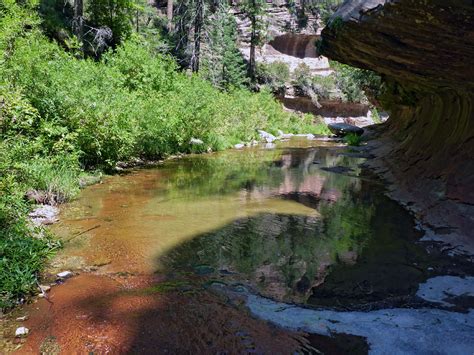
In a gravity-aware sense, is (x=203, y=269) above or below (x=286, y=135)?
above

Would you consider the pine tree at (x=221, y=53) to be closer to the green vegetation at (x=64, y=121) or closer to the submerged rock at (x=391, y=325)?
the green vegetation at (x=64, y=121)

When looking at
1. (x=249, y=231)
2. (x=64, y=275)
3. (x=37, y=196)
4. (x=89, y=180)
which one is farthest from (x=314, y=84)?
(x=64, y=275)

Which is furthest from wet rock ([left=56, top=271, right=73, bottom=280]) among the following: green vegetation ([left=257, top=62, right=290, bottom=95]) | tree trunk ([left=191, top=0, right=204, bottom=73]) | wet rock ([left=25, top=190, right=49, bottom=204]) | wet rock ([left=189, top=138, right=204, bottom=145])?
green vegetation ([left=257, top=62, right=290, bottom=95])

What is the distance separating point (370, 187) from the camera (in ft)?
37.0

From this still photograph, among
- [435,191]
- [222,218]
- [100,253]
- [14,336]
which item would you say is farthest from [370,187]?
[14,336]

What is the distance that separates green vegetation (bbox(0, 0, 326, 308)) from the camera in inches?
224

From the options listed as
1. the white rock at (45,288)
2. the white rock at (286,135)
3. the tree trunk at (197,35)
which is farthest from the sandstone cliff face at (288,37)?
the white rock at (45,288)

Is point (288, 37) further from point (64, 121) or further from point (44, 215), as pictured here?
point (44, 215)

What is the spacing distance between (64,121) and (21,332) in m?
7.10

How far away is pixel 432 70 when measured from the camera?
6766mm

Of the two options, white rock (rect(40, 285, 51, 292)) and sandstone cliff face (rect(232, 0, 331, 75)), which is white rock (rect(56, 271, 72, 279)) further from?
sandstone cliff face (rect(232, 0, 331, 75))

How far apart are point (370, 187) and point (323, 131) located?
75.3 feet

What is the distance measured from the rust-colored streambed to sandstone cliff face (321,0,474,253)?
0.67 metres

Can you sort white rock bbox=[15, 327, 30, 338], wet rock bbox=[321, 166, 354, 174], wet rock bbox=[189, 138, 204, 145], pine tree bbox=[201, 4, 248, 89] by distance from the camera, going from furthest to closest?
pine tree bbox=[201, 4, 248, 89]
wet rock bbox=[189, 138, 204, 145]
wet rock bbox=[321, 166, 354, 174]
white rock bbox=[15, 327, 30, 338]
